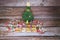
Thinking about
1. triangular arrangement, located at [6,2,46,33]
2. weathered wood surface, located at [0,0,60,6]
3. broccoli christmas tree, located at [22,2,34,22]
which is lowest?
triangular arrangement, located at [6,2,46,33]

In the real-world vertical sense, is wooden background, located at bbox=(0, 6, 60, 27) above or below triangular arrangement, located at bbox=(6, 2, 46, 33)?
above

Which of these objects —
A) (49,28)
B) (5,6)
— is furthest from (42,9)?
(5,6)

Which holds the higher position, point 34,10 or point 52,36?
point 34,10

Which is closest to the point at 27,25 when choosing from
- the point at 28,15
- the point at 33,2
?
the point at 28,15

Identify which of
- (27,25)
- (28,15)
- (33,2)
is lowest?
(27,25)

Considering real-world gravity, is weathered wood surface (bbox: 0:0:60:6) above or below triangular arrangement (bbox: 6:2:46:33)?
above

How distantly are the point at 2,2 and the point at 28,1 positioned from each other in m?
0.28

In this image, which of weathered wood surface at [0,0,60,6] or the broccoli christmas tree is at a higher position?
weathered wood surface at [0,0,60,6]

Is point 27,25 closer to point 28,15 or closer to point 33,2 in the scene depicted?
point 28,15

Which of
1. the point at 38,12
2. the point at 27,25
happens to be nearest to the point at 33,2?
the point at 38,12

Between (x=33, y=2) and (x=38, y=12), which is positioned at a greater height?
(x=33, y=2)

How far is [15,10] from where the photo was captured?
5.60 feet

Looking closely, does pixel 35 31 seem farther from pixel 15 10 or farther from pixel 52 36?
pixel 15 10

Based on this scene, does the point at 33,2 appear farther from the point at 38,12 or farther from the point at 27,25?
the point at 27,25
